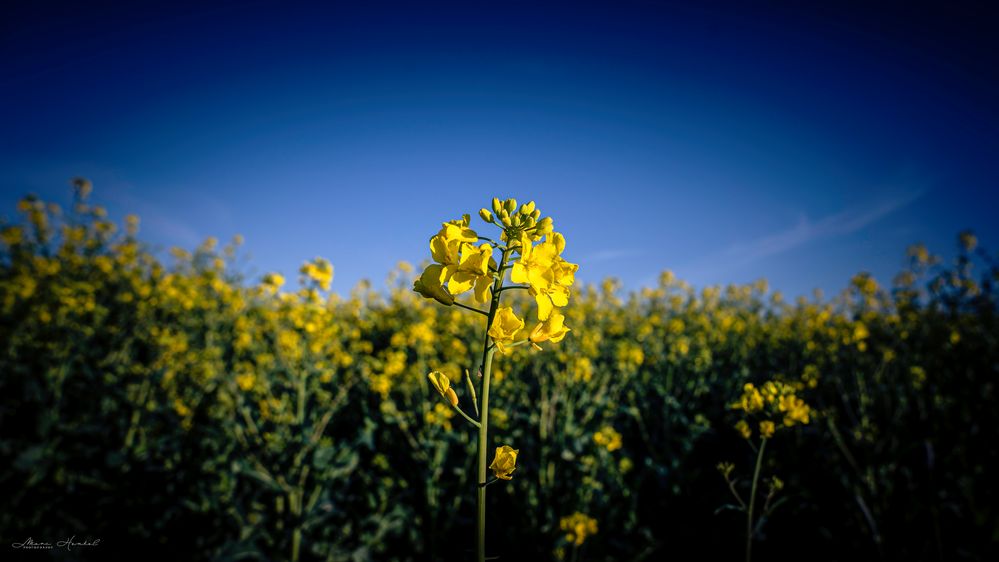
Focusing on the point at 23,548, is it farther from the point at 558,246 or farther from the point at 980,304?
the point at 980,304

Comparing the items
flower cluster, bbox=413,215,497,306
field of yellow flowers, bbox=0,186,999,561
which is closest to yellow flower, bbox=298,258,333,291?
field of yellow flowers, bbox=0,186,999,561

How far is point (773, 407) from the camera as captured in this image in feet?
6.43

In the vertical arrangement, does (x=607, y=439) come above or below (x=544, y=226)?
below

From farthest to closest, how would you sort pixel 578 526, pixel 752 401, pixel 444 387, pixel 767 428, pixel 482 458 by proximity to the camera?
1. pixel 578 526
2. pixel 752 401
3. pixel 767 428
4. pixel 444 387
5. pixel 482 458

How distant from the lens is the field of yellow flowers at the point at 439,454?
3246mm

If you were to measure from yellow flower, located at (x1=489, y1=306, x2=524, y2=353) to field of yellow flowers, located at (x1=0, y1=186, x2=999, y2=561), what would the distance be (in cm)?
149

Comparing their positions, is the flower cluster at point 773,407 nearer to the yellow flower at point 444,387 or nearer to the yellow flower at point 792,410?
the yellow flower at point 792,410

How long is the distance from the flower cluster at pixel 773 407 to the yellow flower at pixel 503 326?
1.40 metres

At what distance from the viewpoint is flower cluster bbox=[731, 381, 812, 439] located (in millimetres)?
1910

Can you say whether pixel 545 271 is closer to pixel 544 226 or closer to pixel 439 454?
pixel 544 226

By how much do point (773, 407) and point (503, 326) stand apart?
5.27ft

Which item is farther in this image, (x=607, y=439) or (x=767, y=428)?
(x=607, y=439)

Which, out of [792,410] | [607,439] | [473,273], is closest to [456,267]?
[473,273]

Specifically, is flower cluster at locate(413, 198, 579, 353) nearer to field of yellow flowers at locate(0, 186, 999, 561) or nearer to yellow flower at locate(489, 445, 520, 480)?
yellow flower at locate(489, 445, 520, 480)
